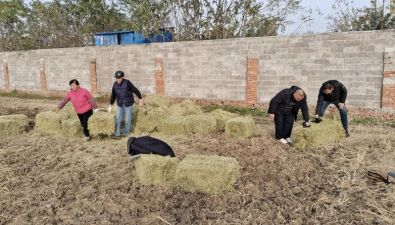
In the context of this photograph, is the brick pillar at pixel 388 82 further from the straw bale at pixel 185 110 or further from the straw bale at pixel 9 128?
the straw bale at pixel 9 128

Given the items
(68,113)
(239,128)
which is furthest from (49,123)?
(239,128)

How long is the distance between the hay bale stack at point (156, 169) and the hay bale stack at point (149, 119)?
3.22m

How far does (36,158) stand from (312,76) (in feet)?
27.1

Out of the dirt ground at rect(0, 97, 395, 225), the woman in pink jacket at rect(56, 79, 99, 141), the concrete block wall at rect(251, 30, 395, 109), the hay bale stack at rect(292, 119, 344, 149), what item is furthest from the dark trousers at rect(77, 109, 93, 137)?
the concrete block wall at rect(251, 30, 395, 109)

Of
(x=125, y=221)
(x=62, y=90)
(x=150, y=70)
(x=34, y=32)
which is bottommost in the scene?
(x=125, y=221)

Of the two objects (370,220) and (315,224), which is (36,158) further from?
(370,220)

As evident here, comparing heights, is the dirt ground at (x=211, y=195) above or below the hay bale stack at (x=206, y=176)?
below

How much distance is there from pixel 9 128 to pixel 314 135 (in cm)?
764

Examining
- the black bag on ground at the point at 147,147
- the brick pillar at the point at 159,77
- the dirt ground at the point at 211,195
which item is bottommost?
the dirt ground at the point at 211,195

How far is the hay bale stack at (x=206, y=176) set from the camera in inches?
164

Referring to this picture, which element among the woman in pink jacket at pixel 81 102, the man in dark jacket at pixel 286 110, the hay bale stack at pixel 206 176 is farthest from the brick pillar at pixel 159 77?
the hay bale stack at pixel 206 176

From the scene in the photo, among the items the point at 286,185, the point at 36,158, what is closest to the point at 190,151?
the point at 286,185

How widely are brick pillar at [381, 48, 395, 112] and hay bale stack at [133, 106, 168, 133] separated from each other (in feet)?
21.6

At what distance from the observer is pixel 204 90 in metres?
11.5
